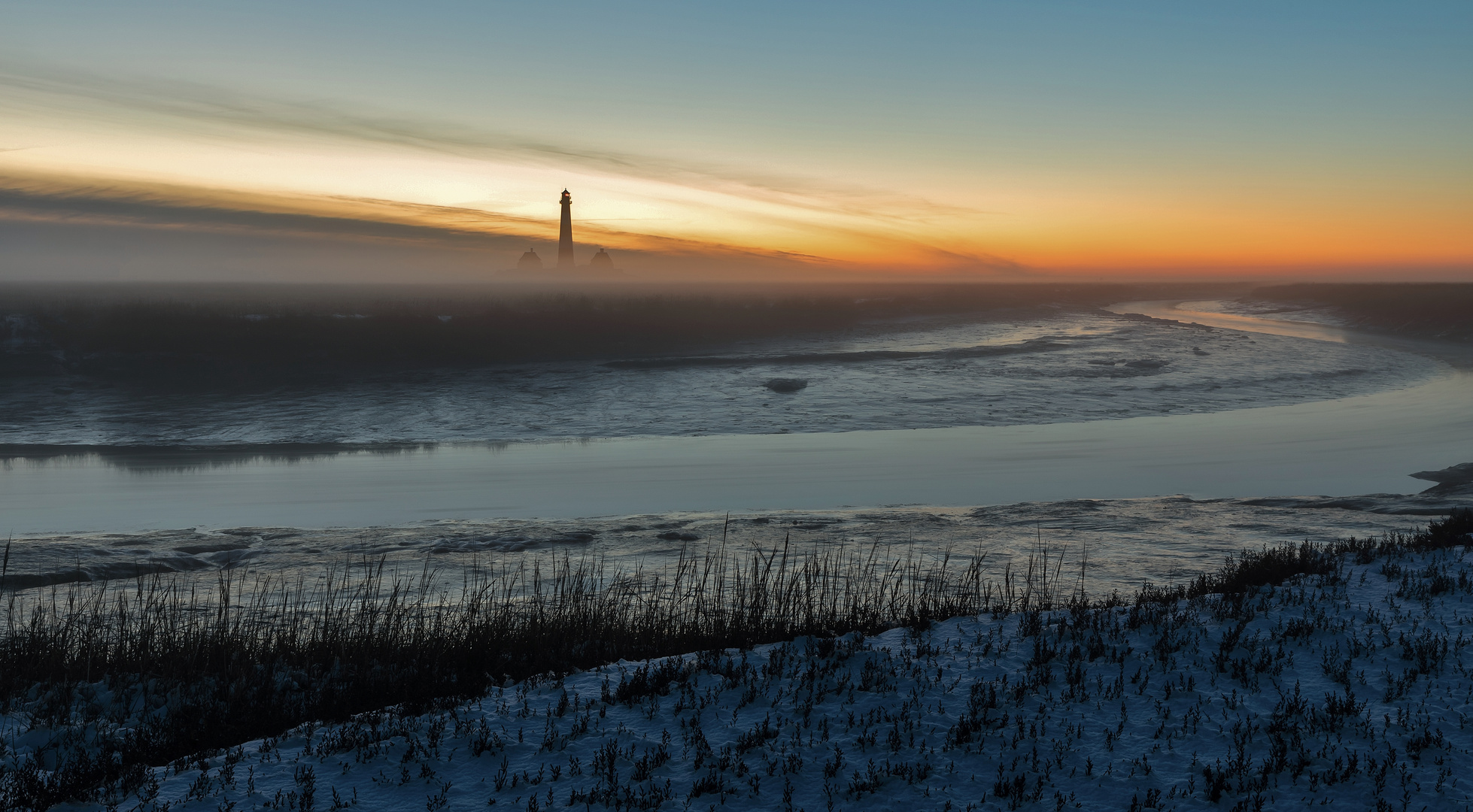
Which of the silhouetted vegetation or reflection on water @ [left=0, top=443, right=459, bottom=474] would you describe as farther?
reflection on water @ [left=0, top=443, right=459, bottom=474]

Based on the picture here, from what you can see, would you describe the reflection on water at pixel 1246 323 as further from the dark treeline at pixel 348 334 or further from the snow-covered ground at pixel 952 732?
the snow-covered ground at pixel 952 732

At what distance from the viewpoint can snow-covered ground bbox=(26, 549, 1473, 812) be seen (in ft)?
16.6

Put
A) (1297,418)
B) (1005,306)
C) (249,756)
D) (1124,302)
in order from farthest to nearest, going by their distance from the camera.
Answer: (1124,302) → (1005,306) → (1297,418) → (249,756)

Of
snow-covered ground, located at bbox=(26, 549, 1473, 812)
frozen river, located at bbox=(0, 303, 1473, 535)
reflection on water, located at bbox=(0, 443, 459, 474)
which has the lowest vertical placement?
reflection on water, located at bbox=(0, 443, 459, 474)

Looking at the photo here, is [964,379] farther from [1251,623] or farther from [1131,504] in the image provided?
[1251,623]

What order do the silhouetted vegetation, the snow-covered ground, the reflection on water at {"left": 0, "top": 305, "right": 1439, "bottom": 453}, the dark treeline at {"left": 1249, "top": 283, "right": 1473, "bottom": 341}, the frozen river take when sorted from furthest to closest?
the dark treeline at {"left": 1249, "top": 283, "right": 1473, "bottom": 341}
the reflection on water at {"left": 0, "top": 305, "right": 1439, "bottom": 453}
the frozen river
the silhouetted vegetation
the snow-covered ground

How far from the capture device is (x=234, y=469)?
20062 mm

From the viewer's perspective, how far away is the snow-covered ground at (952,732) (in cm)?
507

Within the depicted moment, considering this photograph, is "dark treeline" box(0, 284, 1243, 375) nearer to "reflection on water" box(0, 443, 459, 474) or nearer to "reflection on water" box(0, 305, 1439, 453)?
"reflection on water" box(0, 305, 1439, 453)

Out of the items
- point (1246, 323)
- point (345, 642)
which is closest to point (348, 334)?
point (345, 642)

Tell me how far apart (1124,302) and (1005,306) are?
3617 cm

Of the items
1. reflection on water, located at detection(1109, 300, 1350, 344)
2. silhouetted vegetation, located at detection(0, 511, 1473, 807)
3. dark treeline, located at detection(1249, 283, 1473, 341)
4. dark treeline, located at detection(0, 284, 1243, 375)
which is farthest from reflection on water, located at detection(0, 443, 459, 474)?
dark treeline, located at detection(1249, 283, 1473, 341)

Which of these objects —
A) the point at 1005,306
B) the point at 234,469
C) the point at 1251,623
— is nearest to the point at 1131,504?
the point at 1251,623

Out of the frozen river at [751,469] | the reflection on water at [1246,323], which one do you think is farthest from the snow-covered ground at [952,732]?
the reflection on water at [1246,323]
